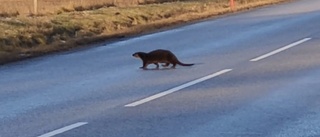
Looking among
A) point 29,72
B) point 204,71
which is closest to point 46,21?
point 29,72

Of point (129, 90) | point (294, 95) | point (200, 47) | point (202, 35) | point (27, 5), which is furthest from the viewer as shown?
point (27, 5)

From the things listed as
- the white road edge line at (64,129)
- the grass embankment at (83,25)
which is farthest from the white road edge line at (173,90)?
the grass embankment at (83,25)

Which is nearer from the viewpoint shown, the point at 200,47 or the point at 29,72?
the point at 29,72

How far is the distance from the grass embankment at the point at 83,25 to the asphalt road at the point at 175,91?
43.9 inches

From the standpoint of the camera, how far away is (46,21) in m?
23.0

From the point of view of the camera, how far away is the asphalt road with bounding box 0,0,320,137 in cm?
928

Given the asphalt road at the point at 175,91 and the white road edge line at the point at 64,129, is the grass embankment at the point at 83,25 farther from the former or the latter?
the white road edge line at the point at 64,129

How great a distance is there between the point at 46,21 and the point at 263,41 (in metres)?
6.90

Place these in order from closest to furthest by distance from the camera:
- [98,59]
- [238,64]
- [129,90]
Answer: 1. [129,90]
2. [238,64]
3. [98,59]

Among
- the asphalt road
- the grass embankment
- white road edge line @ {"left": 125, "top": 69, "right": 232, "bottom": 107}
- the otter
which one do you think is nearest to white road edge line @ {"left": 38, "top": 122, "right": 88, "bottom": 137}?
the asphalt road

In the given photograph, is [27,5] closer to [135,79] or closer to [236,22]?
[236,22]

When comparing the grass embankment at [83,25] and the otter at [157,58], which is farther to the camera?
the grass embankment at [83,25]

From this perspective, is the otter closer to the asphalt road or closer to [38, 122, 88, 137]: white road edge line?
the asphalt road

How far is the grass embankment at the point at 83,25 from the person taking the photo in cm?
1875
